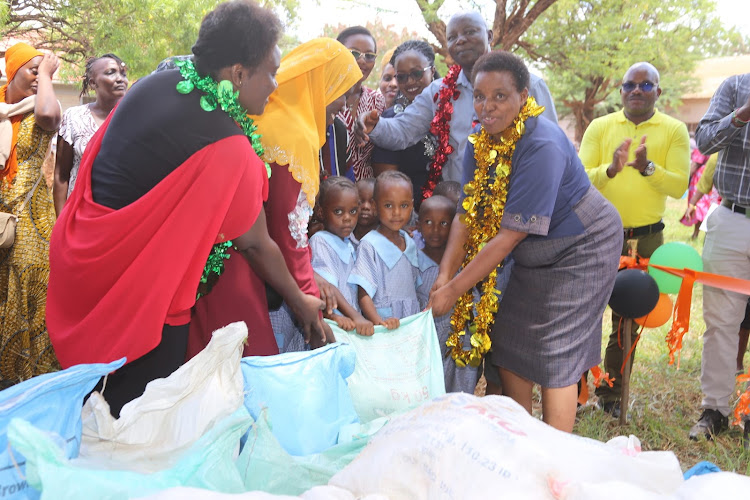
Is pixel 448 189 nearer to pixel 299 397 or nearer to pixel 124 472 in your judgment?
pixel 299 397

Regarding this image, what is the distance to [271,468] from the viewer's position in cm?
182

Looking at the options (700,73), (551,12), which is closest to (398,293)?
(551,12)

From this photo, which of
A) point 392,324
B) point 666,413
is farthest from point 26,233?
point 666,413

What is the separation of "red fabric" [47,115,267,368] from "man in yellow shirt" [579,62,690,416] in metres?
2.88

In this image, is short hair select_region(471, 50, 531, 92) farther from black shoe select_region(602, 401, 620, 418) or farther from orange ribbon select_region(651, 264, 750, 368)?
black shoe select_region(602, 401, 620, 418)

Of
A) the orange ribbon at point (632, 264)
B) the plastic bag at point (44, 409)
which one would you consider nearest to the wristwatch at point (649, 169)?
the orange ribbon at point (632, 264)

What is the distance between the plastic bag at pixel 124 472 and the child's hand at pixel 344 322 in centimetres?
115

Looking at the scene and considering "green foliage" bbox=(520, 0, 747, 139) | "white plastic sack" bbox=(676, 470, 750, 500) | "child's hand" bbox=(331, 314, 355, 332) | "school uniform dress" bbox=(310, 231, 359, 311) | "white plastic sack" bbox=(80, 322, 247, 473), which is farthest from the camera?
"green foliage" bbox=(520, 0, 747, 139)

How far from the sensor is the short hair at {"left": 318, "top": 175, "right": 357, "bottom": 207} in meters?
3.24

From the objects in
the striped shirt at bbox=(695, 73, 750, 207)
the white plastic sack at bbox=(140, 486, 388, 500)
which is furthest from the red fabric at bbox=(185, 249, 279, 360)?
the striped shirt at bbox=(695, 73, 750, 207)

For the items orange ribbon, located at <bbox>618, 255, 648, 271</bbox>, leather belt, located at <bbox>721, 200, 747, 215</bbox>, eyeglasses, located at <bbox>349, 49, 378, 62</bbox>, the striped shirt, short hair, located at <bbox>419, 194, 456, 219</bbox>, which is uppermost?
eyeglasses, located at <bbox>349, 49, 378, 62</bbox>

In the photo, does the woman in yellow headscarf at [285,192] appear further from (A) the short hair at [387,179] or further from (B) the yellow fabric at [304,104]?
(A) the short hair at [387,179]

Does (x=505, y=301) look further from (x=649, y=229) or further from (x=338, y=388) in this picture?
(x=649, y=229)

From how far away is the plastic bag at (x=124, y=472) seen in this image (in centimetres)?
122
